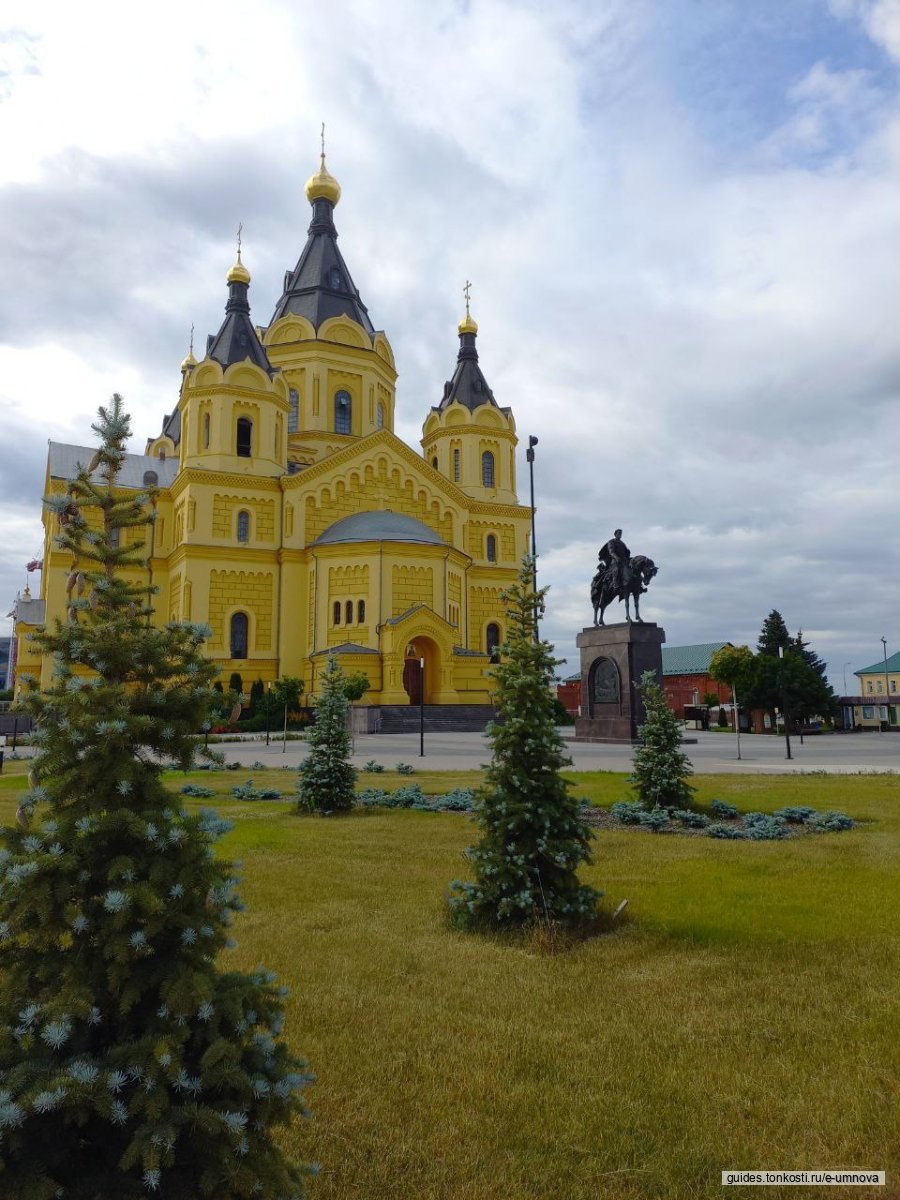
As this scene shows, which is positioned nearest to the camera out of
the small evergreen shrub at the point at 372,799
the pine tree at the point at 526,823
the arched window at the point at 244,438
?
the pine tree at the point at 526,823

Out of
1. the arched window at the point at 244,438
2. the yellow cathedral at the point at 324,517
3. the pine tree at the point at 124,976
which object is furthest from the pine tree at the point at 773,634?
the pine tree at the point at 124,976

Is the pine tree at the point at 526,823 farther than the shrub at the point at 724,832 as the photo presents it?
No

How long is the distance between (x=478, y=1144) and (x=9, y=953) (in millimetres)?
2116

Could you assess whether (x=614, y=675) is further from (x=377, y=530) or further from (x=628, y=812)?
(x=377, y=530)

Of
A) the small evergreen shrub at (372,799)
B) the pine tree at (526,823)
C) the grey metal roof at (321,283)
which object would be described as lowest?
the small evergreen shrub at (372,799)

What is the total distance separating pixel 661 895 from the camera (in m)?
7.16

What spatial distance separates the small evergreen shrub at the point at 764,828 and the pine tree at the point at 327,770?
19.5 ft

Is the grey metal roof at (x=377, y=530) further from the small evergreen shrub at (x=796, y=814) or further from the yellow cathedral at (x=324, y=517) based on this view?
the small evergreen shrub at (x=796, y=814)

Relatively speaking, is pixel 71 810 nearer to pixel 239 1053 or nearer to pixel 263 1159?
pixel 239 1053

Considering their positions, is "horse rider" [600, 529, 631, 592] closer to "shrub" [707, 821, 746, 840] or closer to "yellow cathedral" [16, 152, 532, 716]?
"yellow cathedral" [16, 152, 532, 716]

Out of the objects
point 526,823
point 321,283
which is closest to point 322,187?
point 321,283

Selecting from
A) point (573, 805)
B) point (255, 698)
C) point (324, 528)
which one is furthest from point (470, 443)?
point (573, 805)

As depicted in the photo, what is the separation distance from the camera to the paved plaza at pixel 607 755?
19312 mm

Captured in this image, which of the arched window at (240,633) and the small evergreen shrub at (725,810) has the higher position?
the arched window at (240,633)
